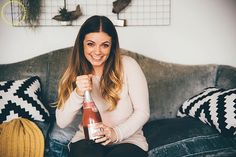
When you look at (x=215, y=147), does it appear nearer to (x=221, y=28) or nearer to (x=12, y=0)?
(x=221, y=28)

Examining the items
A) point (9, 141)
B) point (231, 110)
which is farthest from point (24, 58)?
point (231, 110)

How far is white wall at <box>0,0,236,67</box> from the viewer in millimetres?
2389

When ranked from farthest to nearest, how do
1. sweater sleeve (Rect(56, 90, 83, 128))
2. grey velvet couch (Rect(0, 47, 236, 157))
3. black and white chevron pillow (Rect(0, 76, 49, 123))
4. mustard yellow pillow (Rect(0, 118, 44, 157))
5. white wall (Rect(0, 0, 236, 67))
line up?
white wall (Rect(0, 0, 236, 67)), grey velvet couch (Rect(0, 47, 236, 157)), black and white chevron pillow (Rect(0, 76, 49, 123)), mustard yellow pillow (Rect(0, 118, 44, 157)), sweater sleeve (Rect(56, 90, 83, 128))

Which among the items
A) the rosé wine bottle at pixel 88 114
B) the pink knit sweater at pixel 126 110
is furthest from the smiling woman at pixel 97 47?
the rosé wine bottle at pixel 88 114

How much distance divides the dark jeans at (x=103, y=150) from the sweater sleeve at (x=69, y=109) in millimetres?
142

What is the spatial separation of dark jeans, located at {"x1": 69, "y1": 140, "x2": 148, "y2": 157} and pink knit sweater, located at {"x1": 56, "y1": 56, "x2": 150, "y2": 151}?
6cm

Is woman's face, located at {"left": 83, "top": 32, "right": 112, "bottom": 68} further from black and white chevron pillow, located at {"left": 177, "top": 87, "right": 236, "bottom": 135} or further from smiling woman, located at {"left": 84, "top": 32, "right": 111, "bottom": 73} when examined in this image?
black and white chevron pillow, located at {"left": 177, "top": 87, "right": 236, "bottom": 135}

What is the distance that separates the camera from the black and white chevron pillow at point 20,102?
188cm

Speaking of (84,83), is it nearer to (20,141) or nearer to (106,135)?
(106,135)

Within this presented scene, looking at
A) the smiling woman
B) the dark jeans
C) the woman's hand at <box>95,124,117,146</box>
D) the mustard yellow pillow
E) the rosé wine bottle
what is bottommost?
the mustard yellow pillow

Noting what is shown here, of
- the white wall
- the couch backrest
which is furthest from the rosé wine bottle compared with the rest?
the white wall

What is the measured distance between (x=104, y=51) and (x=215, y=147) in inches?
26.2

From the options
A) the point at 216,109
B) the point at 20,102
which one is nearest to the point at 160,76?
the point at 216,109

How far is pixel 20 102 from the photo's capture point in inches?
75.5
